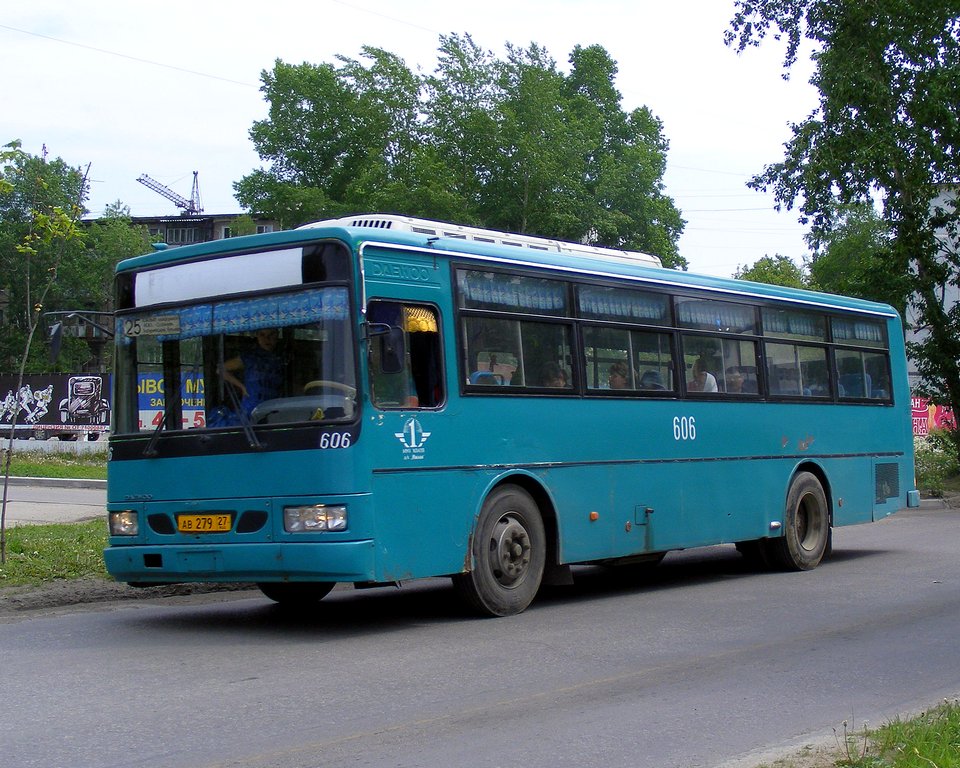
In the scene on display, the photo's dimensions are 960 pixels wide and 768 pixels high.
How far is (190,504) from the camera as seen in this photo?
9.90 m

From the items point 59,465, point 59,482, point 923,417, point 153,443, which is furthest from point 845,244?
point 153,443

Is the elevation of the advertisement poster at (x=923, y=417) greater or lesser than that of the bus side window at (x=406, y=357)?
greater

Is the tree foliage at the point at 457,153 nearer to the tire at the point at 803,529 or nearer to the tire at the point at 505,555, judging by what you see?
the tire at the point at 803,529

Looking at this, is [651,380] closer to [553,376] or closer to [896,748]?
[553,376]

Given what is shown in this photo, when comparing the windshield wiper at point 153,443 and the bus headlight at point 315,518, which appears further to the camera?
the windshield wiper at point 153,443

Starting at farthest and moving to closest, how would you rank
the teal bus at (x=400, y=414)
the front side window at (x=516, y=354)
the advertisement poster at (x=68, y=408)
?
the advertisement poster at (x=68, y=408), the front side window at (x=516, y=354), the teal bus at (x=400, y=414)

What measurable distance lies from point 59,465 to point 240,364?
86.3ft

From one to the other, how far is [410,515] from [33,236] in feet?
20.0

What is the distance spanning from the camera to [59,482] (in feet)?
92.4

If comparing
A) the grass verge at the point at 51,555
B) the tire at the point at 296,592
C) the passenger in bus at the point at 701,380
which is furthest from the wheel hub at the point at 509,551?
the grass verge at the point at 51,555

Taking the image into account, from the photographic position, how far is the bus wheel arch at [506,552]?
34.2ft

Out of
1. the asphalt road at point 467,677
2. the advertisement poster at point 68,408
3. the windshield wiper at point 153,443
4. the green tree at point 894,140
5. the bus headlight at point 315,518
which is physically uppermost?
the green tree at point 894,140

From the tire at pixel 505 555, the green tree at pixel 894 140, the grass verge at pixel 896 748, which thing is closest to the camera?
the grass verge at pixel 896 748

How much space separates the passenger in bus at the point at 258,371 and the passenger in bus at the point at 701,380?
518 cm
